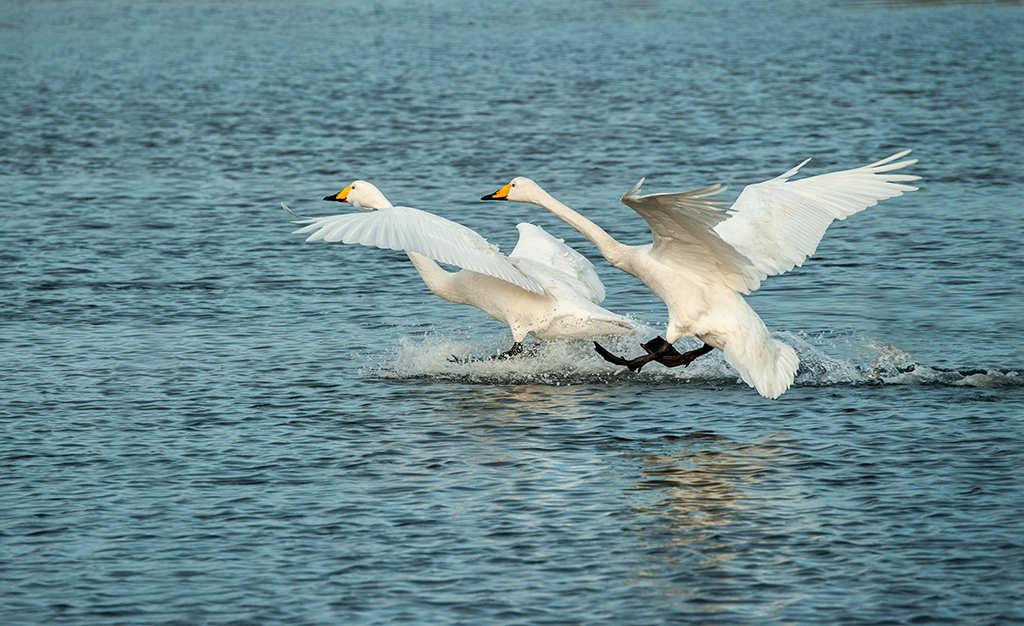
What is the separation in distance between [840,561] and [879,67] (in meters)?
31.0

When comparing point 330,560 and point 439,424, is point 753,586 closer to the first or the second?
point 330,560

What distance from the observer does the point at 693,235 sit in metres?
11.5

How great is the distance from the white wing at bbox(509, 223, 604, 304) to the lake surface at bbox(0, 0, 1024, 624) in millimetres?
568

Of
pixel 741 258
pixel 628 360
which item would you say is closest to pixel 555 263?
pixel 628 360

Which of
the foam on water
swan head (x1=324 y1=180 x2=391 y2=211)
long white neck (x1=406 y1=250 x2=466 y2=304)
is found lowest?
the foam on water

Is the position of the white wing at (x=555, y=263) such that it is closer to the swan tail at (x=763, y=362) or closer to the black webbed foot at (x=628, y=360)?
the black webbed foot at (x=628, y=360)

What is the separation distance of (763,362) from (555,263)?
2747mm

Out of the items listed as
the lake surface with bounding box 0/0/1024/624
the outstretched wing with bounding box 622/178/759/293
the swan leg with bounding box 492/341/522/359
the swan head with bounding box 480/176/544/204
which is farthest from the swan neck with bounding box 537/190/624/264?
the swan leg with bounding box 492/341/522/359

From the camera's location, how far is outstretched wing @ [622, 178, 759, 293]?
10.7m

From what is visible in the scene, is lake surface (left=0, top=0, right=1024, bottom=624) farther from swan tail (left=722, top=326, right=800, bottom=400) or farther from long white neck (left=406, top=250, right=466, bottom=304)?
long white neck (left=406, top=250, right=466, bottom=304)

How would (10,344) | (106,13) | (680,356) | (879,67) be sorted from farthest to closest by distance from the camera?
(106,13), (879,67), (10,344), (680,356)

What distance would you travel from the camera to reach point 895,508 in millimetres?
9867

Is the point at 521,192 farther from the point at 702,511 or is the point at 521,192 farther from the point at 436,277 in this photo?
the point at 702,511

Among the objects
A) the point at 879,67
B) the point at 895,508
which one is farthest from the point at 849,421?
the point at 879,67
